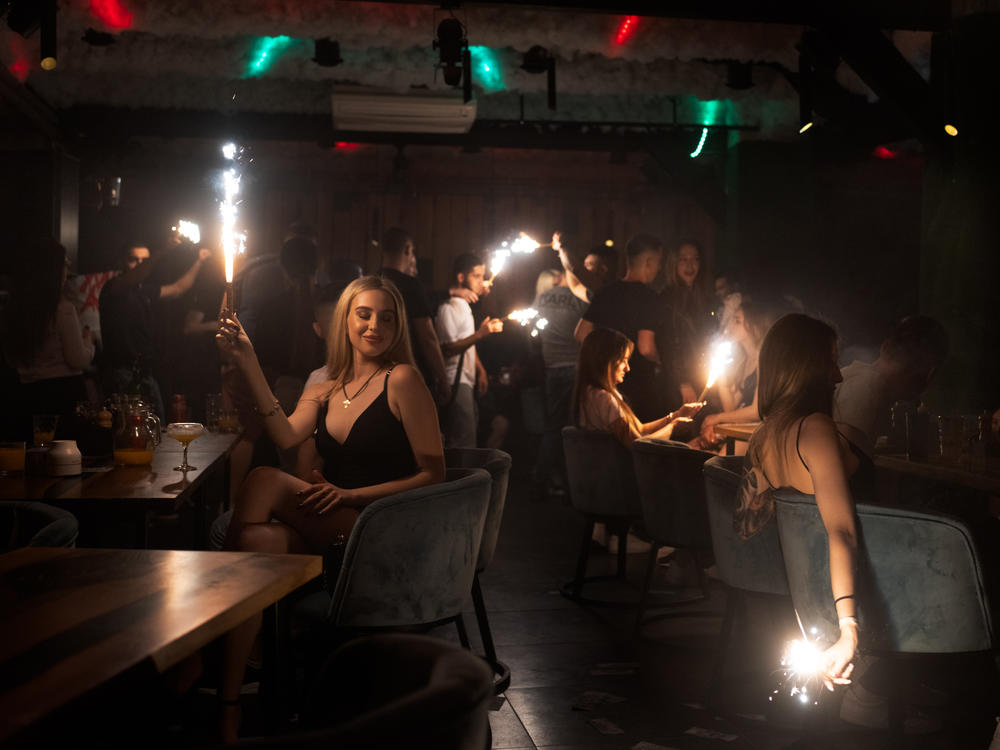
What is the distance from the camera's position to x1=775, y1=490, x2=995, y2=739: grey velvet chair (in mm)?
2600

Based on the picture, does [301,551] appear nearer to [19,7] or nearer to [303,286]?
[303,286]

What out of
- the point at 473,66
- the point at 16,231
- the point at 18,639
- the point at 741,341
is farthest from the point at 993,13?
the point at 16,231

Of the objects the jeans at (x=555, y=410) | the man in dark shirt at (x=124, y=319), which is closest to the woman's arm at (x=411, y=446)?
the man in dark shirt at (x=124, y=319)

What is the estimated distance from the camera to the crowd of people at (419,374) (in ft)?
9.62

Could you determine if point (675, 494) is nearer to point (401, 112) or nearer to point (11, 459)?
point (11, 459)

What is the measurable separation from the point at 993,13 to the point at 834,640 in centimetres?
399

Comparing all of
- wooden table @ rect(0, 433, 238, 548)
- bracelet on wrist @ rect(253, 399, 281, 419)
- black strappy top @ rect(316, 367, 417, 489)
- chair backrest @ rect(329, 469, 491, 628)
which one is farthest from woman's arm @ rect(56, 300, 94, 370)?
chair backrest @ rect(329, 469, 491, 628)

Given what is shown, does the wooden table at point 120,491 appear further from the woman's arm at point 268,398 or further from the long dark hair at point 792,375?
the long dark hair at point 792,375

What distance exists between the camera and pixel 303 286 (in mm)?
5523

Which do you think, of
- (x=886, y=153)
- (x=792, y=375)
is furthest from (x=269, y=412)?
(x=886, y=153)

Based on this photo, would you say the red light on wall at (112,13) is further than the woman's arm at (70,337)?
Yes

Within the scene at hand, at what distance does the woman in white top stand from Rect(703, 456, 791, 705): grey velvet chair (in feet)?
10.5

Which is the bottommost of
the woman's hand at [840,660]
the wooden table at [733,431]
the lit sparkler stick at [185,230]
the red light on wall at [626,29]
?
the woman's hand at [840,660]

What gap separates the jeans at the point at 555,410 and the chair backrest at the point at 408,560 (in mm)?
4056
